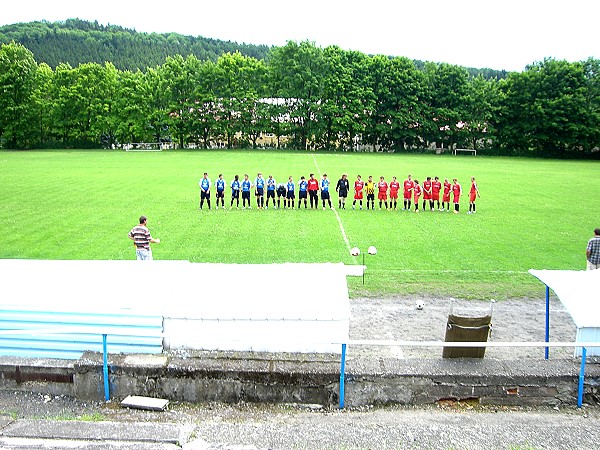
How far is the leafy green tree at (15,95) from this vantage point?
6856 cm

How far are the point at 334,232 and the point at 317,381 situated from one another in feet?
40.4

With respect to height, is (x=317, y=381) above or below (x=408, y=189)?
below

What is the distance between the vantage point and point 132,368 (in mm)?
6941

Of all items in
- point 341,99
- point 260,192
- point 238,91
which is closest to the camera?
point 260,192

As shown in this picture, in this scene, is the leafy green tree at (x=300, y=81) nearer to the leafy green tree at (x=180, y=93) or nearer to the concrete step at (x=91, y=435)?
the leafy green tree at (x=180, y=93)

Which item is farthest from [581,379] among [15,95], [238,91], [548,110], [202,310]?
[15,95]

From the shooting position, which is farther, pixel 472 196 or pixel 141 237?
pixel 472 196

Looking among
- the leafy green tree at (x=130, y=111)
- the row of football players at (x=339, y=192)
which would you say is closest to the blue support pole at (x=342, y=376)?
the row of football players at (x=339, y=192)

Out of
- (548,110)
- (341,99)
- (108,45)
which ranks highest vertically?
(108,45)

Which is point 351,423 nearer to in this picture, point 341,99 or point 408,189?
point 408,189

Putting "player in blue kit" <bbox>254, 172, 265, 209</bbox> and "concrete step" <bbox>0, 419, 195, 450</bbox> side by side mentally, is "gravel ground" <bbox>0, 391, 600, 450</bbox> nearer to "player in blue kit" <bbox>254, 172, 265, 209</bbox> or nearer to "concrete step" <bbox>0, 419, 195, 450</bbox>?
"concrete step" <bbox>0, 419, 195, 450</bbox>

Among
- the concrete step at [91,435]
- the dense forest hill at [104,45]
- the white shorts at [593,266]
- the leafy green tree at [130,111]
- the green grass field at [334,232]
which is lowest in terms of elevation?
the green grass field at [334,232]

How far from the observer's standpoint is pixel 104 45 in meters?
136

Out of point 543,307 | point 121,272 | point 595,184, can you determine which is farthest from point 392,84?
point 121,272
